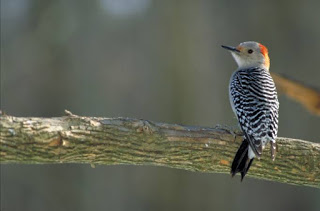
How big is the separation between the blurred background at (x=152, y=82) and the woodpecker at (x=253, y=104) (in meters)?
5.32

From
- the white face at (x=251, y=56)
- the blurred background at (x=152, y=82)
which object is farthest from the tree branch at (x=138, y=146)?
the blurred background at (x=152, y=82)

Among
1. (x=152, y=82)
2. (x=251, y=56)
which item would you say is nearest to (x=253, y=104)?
(x=251, y=56)

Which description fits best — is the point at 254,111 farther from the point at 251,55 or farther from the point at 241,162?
the point at 251,55

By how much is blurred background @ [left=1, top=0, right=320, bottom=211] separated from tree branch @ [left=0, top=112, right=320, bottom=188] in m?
6.81

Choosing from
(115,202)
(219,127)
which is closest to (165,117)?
(115,202)

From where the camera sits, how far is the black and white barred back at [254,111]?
4.89 m

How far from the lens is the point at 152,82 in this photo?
12633 millimetres

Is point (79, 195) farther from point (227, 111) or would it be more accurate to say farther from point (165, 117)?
point (227, 111)

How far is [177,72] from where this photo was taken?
1228 centimetres

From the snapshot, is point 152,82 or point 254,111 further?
point 152,82

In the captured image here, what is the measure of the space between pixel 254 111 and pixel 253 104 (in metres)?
0.14

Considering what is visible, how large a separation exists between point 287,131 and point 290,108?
51 cm

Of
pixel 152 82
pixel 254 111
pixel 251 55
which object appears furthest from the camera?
pixel 152 82

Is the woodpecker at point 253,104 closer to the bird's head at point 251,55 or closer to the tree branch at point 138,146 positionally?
the bird's head at point 251,55
